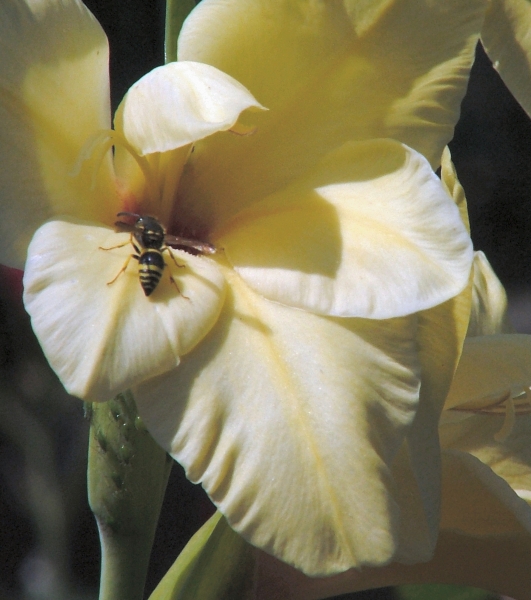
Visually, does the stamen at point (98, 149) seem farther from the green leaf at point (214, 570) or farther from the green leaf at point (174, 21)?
the green leaf at point (214, 570)

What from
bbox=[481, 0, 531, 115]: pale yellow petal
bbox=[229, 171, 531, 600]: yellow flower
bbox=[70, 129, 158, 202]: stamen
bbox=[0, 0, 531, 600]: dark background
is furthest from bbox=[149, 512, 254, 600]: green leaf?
bbox=[0, 0, 531, 600]: dark background

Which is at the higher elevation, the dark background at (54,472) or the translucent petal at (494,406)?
the translucent petal at (494,406)

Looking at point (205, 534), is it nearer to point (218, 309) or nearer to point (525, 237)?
point (218, 309)

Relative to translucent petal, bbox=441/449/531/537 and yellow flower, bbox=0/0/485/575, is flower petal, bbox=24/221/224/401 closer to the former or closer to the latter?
Answer: yellow flower, bbox=0/0/485/575

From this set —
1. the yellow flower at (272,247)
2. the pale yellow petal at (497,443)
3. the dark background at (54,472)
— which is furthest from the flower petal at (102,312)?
the dark background at (54,472)

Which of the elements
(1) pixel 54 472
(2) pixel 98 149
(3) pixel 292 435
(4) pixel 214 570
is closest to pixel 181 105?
(2) pixel 98 149

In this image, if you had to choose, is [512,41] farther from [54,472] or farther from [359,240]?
[54,472]

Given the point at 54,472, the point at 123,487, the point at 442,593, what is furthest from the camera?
the point at 54,472
